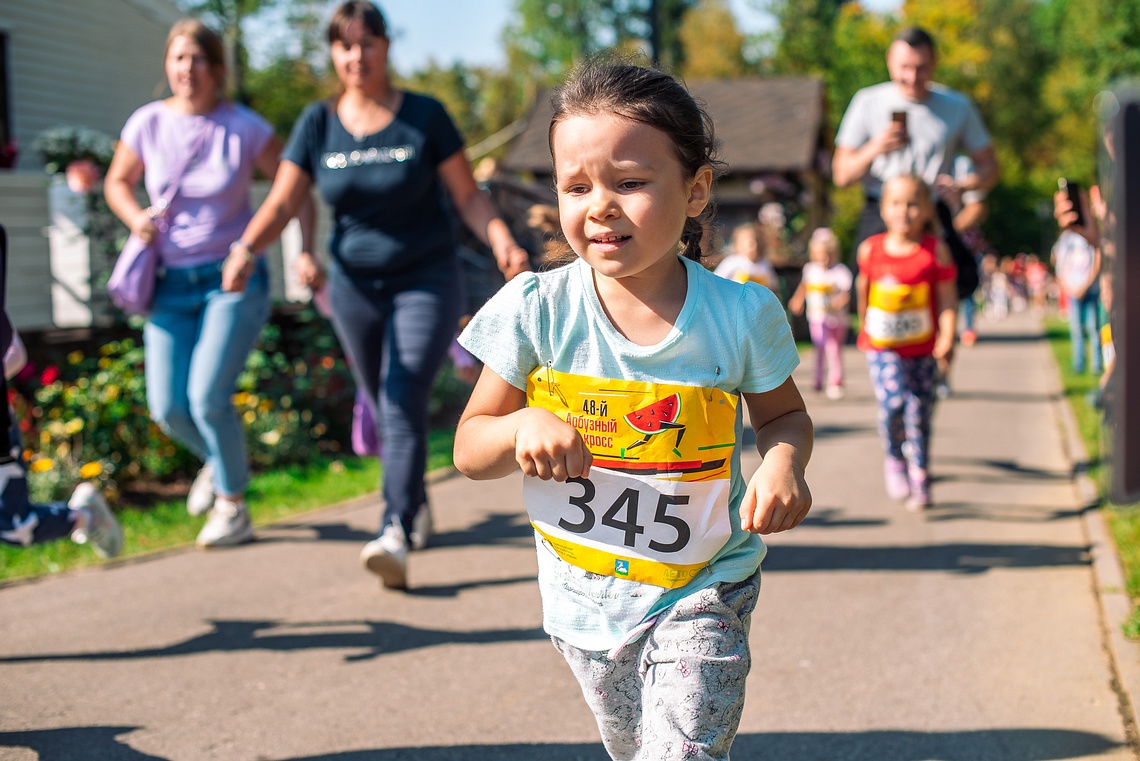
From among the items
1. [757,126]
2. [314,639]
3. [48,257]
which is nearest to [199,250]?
[314,639]

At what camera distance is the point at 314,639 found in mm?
4641

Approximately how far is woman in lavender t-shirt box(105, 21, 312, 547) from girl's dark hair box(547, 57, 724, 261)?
3265 millimetres

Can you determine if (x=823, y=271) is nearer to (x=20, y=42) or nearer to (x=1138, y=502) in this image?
(x=20, y=42)

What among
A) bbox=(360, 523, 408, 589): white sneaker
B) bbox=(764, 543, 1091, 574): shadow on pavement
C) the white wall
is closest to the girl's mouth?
bbox=(360, 523, 408, 589): white sneaker

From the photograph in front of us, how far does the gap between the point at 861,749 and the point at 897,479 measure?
3607 mm

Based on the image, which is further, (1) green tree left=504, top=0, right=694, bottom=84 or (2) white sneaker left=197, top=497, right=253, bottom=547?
(1) green tree left=504, top=0, right=694, bottom=84

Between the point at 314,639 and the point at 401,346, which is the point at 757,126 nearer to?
the point at 401,346

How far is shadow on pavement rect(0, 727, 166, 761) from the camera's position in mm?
3537

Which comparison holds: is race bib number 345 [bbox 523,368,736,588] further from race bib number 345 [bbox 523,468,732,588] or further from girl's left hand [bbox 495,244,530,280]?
girl's left hand [bbox 495,244,530,280]

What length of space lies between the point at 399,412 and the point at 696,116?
2.82m

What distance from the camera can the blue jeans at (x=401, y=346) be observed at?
511 centimetres

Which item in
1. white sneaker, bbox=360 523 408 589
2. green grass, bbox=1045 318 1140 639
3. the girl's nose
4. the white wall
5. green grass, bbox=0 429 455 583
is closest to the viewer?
the girl's nose

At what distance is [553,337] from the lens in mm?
2572

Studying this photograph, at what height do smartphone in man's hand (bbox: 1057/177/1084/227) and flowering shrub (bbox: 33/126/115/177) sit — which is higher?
flowering shrub (bbox: 33/126/115/177)
